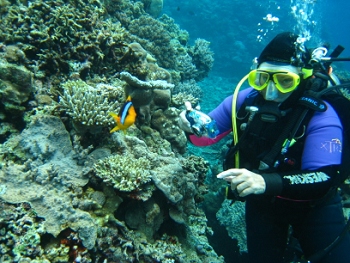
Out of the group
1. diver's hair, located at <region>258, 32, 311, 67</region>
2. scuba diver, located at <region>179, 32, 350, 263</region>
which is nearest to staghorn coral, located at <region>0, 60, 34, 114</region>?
scuba diver, located at <region>179, 32, 350, 263</region>

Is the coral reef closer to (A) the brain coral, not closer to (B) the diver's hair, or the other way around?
(A) the brain coral

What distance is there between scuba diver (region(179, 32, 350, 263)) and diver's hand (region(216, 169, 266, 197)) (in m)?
0.01

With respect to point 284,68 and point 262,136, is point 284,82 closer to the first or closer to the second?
point 284,68

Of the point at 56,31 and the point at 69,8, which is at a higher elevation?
the point at 69,8

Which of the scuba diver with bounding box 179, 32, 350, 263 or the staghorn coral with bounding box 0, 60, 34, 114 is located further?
the staghorn coral with bounding box 0, 60, 34, 114

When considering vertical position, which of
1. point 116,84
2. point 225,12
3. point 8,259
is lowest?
point 8,259

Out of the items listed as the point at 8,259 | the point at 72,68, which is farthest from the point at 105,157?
the point at 72,68

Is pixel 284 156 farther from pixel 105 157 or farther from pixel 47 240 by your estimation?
pixel 47 240

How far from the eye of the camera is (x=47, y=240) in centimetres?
231

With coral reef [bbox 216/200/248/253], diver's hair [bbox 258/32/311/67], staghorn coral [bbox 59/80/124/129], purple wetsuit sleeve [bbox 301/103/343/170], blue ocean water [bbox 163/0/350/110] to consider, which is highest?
blue ocean water [bbox 163/0/350/110]

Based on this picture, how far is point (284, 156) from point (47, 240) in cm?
281

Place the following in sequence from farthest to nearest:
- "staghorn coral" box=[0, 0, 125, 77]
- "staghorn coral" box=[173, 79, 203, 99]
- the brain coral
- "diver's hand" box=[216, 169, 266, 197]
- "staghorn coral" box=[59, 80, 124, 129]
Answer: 1. "staghorn coral" box=[173, 79, 203, 99]
2. "staghorn coral" box=[0, 0, 125, 77]
3. "staghorn coral" box=[59, 80, 124, 129]
4. the brain coral
5. "diver's hand" box=[216, 169, 266, 197]

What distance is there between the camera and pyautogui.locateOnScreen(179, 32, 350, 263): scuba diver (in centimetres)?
237

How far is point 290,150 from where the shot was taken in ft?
9.32
